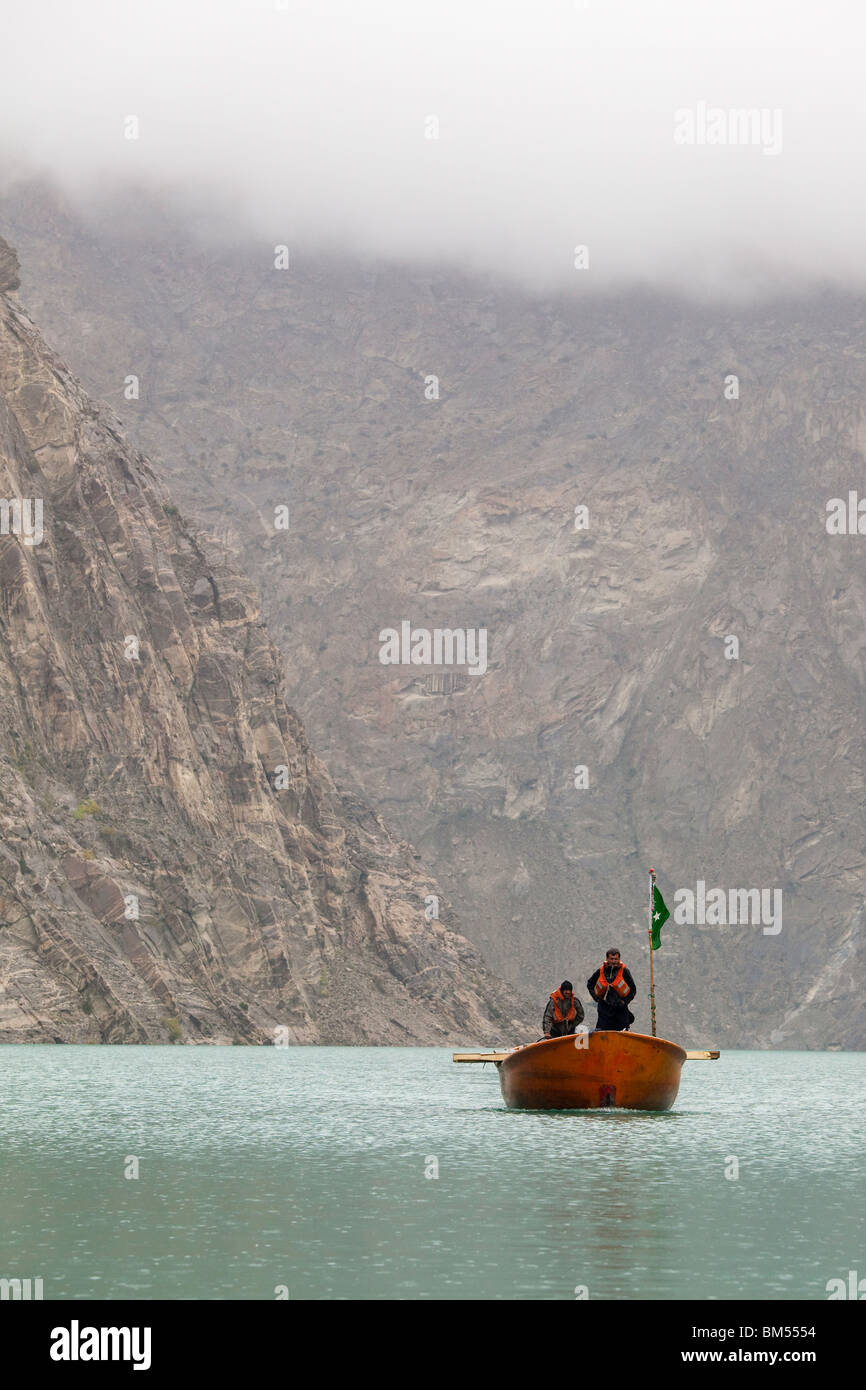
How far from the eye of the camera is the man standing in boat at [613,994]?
169 ft

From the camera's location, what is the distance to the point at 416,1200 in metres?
31.9

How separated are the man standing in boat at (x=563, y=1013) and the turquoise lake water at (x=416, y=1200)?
2.81 m

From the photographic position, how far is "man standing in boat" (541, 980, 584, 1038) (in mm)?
54500

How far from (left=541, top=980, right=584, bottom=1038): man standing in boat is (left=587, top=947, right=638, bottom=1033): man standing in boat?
137 centimetres

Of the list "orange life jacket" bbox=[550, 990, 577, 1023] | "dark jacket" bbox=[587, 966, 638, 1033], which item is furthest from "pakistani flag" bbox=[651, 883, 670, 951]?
"dark jacket" bbox=[587, 966, 638, 1033]

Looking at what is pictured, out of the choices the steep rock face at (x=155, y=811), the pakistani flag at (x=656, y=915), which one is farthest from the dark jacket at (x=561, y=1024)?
the steep rock face at (x=155, y=811)

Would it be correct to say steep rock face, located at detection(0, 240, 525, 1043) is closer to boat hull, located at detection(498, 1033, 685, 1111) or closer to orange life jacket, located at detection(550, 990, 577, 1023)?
orange life jacket, located at detection(550, 990, 577, 1023)

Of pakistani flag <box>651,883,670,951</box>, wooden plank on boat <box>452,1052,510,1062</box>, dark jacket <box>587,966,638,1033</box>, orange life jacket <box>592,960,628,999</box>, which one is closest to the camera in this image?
orange life jacket <box>592,960,628,999</box>

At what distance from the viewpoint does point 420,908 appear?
17088cm

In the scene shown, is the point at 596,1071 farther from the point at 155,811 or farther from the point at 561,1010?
the point at 155,811

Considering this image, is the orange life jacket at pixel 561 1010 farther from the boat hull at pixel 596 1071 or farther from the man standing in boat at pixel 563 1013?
the boat hull at pixel 596 1071

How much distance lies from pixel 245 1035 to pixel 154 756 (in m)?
22.5
